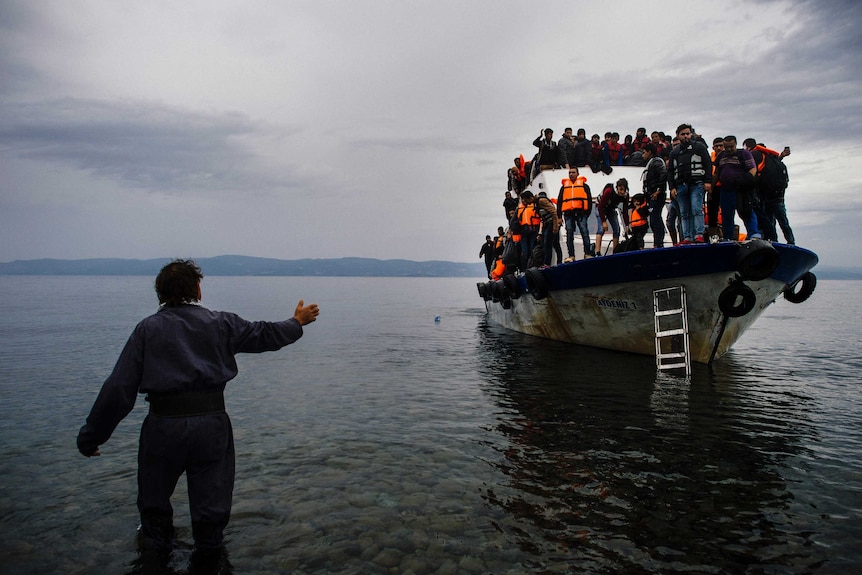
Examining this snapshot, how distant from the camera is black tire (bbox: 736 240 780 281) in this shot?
959 cm

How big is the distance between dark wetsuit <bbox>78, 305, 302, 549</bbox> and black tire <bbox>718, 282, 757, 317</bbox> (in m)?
9.66

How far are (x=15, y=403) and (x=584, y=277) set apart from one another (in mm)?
11850

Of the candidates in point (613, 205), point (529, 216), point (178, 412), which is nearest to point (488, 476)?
point (178, 412)

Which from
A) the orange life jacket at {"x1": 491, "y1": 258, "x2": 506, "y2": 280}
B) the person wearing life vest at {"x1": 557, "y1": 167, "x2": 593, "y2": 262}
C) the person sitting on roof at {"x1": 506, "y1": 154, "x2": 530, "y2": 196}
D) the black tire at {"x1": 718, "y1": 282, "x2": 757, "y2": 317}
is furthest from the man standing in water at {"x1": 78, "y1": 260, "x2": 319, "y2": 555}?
the orange life jacket at {"x1": 491, "y1": 258, "x2": 506, "y2": 280}

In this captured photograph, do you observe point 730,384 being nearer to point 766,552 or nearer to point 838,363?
point 838,363

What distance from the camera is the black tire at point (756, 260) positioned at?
378 inches

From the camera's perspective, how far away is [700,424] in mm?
7457

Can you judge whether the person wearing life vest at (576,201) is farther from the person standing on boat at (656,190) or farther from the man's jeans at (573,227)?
the person standing on boat at (656,190)

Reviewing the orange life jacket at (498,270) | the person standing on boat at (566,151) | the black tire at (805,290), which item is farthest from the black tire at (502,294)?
the black tire at (805,290)

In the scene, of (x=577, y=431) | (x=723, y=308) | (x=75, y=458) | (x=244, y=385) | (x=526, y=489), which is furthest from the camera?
(x=244, y=385)

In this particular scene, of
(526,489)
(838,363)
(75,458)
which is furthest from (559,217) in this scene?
(75,458)

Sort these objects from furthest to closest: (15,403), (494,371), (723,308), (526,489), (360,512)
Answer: (494,371)
(723,308)
(15,403)
(526,489)
(360,512)

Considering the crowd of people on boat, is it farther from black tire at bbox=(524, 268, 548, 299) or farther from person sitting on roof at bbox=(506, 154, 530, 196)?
black tire at bbox=(524, 268, 548, 299)

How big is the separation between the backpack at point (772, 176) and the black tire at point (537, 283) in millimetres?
5538
